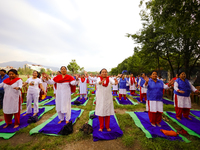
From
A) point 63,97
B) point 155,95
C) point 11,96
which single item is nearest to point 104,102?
point 63,97

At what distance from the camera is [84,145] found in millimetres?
2742

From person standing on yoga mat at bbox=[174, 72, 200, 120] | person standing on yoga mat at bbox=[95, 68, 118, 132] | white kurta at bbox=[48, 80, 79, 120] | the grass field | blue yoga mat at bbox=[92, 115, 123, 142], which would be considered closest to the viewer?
the grass field

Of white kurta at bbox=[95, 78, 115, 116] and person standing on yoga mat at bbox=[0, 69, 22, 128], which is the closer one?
white kurta at bbox=[95, 78, 115, 116]

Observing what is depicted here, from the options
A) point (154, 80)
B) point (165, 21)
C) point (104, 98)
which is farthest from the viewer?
point (165, 21)

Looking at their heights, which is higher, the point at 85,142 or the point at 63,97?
the point at 63,97

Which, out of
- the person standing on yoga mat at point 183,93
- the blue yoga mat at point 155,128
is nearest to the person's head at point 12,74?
the blue yoga mat at point 155,128

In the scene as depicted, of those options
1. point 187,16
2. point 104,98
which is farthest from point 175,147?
point 187,16

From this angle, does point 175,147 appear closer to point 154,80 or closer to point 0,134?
point 154,80

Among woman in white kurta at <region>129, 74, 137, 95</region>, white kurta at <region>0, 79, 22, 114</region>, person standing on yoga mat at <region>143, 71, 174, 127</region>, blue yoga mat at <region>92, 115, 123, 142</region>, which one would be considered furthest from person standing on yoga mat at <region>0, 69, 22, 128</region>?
woman in white kurta at <region>129, 74, 137, 95</region>

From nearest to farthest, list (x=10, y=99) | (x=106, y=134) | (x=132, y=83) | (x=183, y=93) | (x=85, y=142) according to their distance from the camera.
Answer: (x=85, y=142)
(x=106, y=134)
(x=10, y=99)
(x=183, y=93)
(x=132, y=83)

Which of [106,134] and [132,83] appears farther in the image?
[132,83]

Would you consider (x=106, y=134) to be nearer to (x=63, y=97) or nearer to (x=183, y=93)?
(x=63, y=97)

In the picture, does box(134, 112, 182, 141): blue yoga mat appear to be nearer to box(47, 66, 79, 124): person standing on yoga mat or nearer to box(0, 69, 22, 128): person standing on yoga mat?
box(47, 66, 79, 124): person standing on yoga mat

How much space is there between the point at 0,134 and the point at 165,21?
27.3 ft
